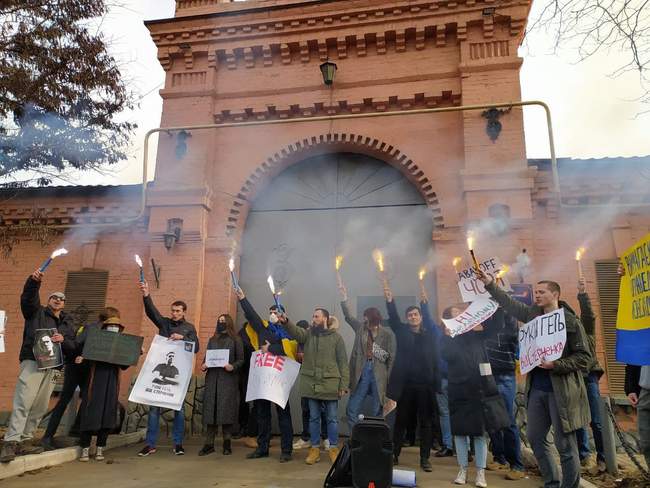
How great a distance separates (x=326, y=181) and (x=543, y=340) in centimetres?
637

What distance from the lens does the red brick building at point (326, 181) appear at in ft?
28.2

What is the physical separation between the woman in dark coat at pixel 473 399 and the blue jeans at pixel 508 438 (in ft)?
1.73

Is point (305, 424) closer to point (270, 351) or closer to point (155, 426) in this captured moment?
point (270, 351)

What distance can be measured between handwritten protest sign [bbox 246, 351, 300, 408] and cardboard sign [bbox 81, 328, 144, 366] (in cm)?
159

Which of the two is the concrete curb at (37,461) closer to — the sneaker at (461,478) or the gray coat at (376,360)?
the gray coat at (376,360)

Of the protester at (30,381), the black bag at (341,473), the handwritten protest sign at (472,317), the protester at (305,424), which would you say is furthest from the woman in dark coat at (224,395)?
the handwritten protest sign at (472,317)

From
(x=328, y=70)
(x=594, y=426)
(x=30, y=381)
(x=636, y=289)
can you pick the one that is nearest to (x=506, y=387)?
(x=594, y=426)

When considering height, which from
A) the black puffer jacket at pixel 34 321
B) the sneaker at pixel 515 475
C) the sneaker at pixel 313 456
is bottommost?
the sneaker at pixel 515 475

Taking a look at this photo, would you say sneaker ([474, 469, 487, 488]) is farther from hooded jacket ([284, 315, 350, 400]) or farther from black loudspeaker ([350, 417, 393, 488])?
hooded jacket ([284, 315, 350, 400])

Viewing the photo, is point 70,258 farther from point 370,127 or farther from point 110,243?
point 370,127

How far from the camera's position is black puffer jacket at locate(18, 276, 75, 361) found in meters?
5.96

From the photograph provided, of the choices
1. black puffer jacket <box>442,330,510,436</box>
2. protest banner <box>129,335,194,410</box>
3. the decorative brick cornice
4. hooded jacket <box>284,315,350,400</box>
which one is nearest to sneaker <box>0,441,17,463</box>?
protest banner <box>129,335,194,410</box>

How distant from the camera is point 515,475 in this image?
216 inches

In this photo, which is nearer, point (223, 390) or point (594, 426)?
point (594, 426)
